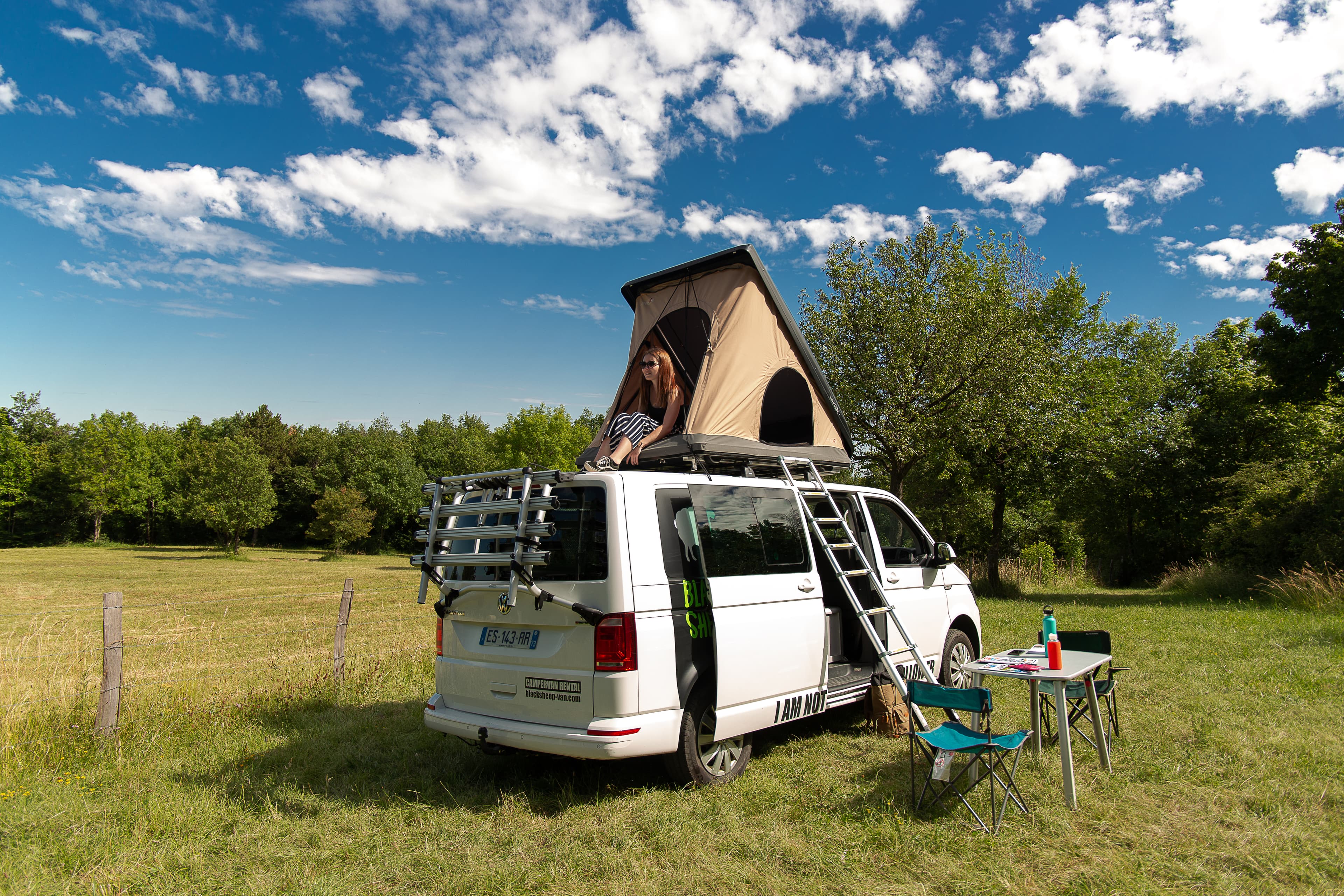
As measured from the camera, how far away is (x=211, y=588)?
24.7 meters

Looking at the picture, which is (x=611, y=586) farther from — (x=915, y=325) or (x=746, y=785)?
(x=915, y=325)

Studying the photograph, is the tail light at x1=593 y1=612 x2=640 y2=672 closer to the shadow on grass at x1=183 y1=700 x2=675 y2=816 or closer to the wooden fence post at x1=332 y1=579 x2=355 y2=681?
the shadow on grass at x1=183 y1=700 x2=675 y2=816

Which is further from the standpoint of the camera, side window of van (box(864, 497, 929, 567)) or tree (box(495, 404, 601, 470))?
tree (box(495, 404, 601, 470))

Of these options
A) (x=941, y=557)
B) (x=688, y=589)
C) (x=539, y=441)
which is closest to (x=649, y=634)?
(x=688, y=589)

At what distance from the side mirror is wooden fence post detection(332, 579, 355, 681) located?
19.0ft

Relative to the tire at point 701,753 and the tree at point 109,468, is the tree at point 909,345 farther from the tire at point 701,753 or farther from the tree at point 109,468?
the tree at point 109,468

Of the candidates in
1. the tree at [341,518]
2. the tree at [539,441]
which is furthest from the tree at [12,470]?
the tree at [539,441]

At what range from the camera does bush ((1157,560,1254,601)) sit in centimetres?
1708

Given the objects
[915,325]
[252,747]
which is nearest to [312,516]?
[915,325]

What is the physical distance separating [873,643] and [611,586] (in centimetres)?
240

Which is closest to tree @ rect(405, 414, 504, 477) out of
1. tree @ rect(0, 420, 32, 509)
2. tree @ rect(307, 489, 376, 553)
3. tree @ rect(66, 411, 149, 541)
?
tree @ rect(307, 489, 376, 553)

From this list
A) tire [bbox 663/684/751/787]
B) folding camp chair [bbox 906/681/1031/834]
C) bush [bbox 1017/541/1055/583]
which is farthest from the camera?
bush [bbox 1017/541/1055/583]

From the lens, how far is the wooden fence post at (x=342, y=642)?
7.47 m

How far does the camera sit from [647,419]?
6098 millimetres
